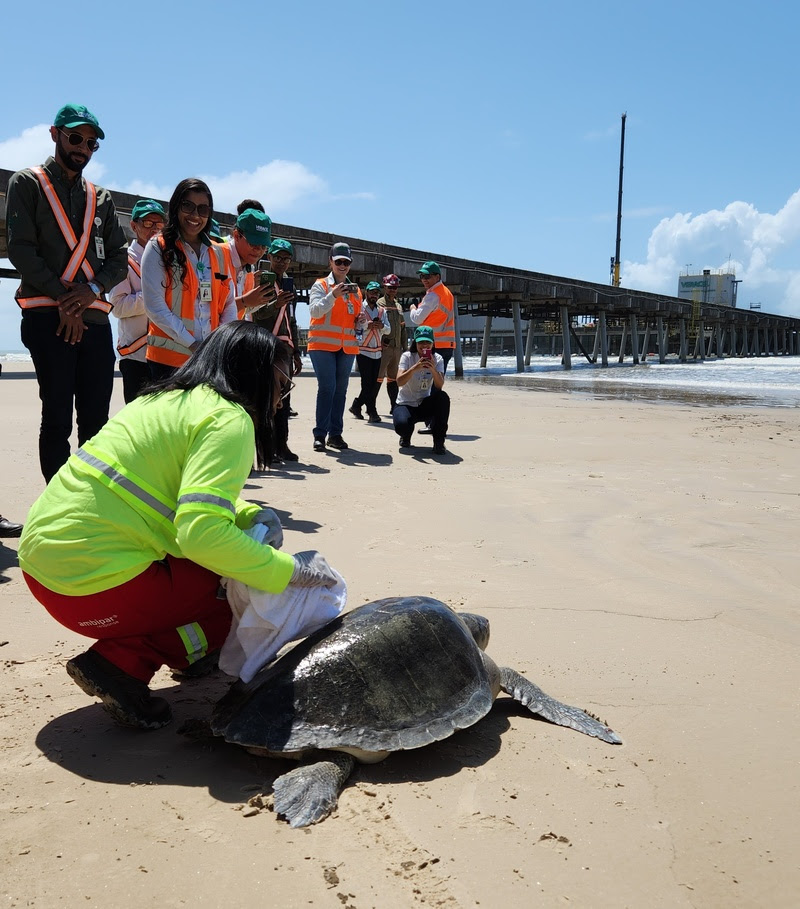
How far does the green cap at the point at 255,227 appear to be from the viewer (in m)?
5.29

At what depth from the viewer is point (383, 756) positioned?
2.41 metres

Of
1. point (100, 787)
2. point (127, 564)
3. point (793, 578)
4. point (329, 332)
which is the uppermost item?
point (329, 332)

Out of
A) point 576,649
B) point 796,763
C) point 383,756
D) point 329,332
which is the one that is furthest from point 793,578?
point 329,332

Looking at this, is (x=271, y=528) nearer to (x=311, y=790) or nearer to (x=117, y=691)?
A: (x=117, y=691)

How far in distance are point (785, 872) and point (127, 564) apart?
6.60 ft

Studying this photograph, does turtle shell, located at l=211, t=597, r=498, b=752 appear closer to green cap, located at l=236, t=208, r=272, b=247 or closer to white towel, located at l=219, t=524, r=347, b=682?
white towel, located at l=219, t=524, r=347, b=682

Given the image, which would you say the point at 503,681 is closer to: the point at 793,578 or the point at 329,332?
the point at 793,578

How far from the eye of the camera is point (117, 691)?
2471 mm

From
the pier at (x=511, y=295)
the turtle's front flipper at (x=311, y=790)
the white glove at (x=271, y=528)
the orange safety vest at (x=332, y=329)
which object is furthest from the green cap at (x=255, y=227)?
the pier at (x=511, y=295)

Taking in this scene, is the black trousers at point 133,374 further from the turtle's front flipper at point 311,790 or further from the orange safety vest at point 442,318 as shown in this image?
the orange safety vest at point 442,318

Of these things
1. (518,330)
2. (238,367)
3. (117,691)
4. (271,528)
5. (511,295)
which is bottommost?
(117,691)

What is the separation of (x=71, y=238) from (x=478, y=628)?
3.24 m

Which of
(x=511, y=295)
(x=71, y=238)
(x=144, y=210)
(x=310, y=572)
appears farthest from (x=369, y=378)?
(x=511, y=295)

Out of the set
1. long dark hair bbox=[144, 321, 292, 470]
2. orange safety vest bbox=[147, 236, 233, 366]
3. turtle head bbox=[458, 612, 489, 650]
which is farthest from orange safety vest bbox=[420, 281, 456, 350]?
long dark hair bbox=[144, 321, 292, 470]
